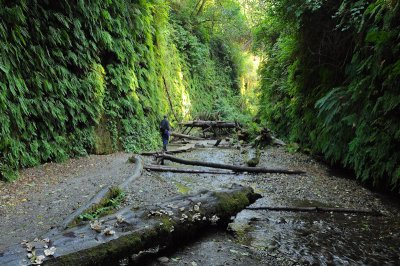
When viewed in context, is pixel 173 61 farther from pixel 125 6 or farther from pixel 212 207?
pixel 212 207

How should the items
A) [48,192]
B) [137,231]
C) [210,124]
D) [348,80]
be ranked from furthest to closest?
[210,124] → [348,80] → [48,192] → [137,231]

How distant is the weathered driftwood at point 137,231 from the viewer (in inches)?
118

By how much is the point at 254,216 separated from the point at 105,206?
2.62m

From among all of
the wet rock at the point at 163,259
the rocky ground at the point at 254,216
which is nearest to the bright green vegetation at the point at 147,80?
the rocky ground at the point at 254,216

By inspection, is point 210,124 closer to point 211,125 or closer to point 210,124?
point 210,124

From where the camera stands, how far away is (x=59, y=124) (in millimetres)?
9664

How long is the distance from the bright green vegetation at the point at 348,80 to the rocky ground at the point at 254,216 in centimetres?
94

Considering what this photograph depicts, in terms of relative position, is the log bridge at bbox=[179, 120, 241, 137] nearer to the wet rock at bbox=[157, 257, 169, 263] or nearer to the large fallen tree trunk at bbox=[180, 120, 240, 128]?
the large fallen tree trunk at bbox=[180, 120, 240, 128]

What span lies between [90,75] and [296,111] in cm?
775

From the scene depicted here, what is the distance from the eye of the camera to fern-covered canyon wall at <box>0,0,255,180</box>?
25.9 feet

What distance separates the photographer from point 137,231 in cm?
365

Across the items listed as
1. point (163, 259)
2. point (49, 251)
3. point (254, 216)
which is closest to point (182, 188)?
point (254, 216)

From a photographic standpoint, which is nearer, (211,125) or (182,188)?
(182,188)

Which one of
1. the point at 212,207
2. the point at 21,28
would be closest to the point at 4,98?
the point at 21,28
